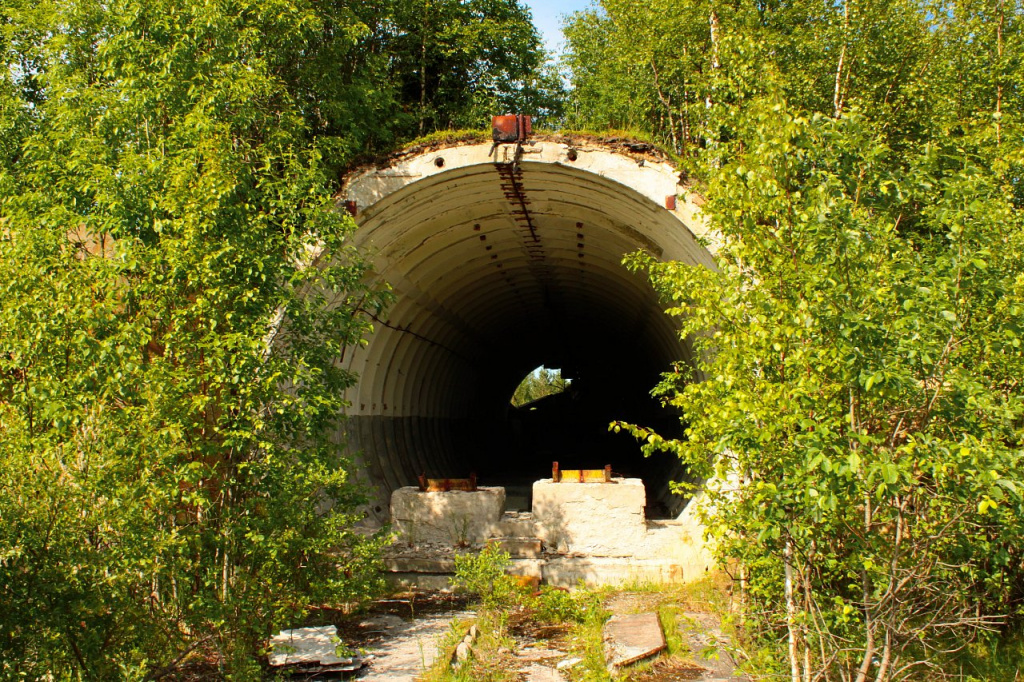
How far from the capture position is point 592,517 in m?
11.5

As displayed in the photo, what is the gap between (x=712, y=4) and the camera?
51.3ft

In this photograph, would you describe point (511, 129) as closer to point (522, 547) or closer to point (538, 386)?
point (522, 547)

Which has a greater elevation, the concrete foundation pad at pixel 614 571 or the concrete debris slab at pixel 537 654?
the concrete foundation pad at pixel 614 571

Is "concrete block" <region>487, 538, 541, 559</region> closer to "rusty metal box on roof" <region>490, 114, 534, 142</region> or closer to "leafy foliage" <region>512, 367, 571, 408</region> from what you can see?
"rusty metal box on roof" <region>490, 114, 534, 142</region>

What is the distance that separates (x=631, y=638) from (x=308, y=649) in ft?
11.1

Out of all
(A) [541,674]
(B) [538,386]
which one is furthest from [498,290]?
(B) [538,386]

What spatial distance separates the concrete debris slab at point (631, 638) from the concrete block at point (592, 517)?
6.67 ft

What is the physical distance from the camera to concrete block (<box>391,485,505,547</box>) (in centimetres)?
1187

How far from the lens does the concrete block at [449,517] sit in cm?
1187

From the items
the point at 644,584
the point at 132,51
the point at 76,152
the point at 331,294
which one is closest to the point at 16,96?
the point at 132,51

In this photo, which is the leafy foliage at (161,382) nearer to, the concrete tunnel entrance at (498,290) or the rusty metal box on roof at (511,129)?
the concrete tunnel entrance at (498,290)

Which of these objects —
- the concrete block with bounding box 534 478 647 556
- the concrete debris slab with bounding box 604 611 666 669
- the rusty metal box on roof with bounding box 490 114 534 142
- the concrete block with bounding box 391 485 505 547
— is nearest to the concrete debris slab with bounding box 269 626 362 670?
the concrete debris slab with bounding box 604 611 666 669

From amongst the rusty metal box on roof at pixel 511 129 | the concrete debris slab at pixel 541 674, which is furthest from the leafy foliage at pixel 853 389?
the rusty metal box on roof at pixel 511 129

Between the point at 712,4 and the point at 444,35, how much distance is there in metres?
5.51
